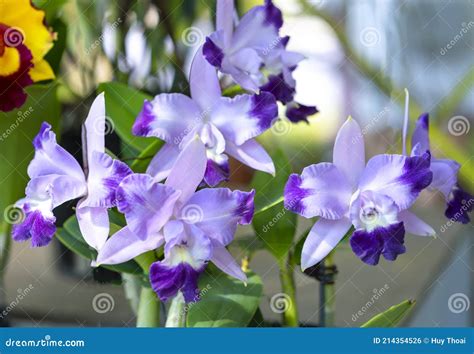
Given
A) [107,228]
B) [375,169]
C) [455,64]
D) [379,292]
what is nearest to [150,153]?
[107,228]

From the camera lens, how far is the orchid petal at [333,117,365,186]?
86 cm

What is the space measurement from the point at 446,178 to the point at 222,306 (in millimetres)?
383

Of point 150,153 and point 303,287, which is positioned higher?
point 150,153

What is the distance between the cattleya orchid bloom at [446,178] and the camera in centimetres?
89

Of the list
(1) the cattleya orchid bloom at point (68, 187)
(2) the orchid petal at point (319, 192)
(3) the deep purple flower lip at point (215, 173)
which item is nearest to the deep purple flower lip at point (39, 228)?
(1) the cattleya orchid bloom at point (68, 187)

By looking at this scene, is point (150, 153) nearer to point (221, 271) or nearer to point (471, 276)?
point (221, 271)

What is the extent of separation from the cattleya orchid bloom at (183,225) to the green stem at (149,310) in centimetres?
19

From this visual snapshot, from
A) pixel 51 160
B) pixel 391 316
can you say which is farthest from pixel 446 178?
pixel 51 160

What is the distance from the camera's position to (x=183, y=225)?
0.82 meters

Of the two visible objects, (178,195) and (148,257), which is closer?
(178,195)

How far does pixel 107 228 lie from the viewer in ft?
2.78

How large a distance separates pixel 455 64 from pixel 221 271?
0.55 m

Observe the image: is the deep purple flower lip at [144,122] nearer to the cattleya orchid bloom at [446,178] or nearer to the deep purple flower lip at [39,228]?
the deep purple flower lip at [39,228]

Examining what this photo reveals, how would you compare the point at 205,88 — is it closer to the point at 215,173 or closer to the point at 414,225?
the point at 215,173
